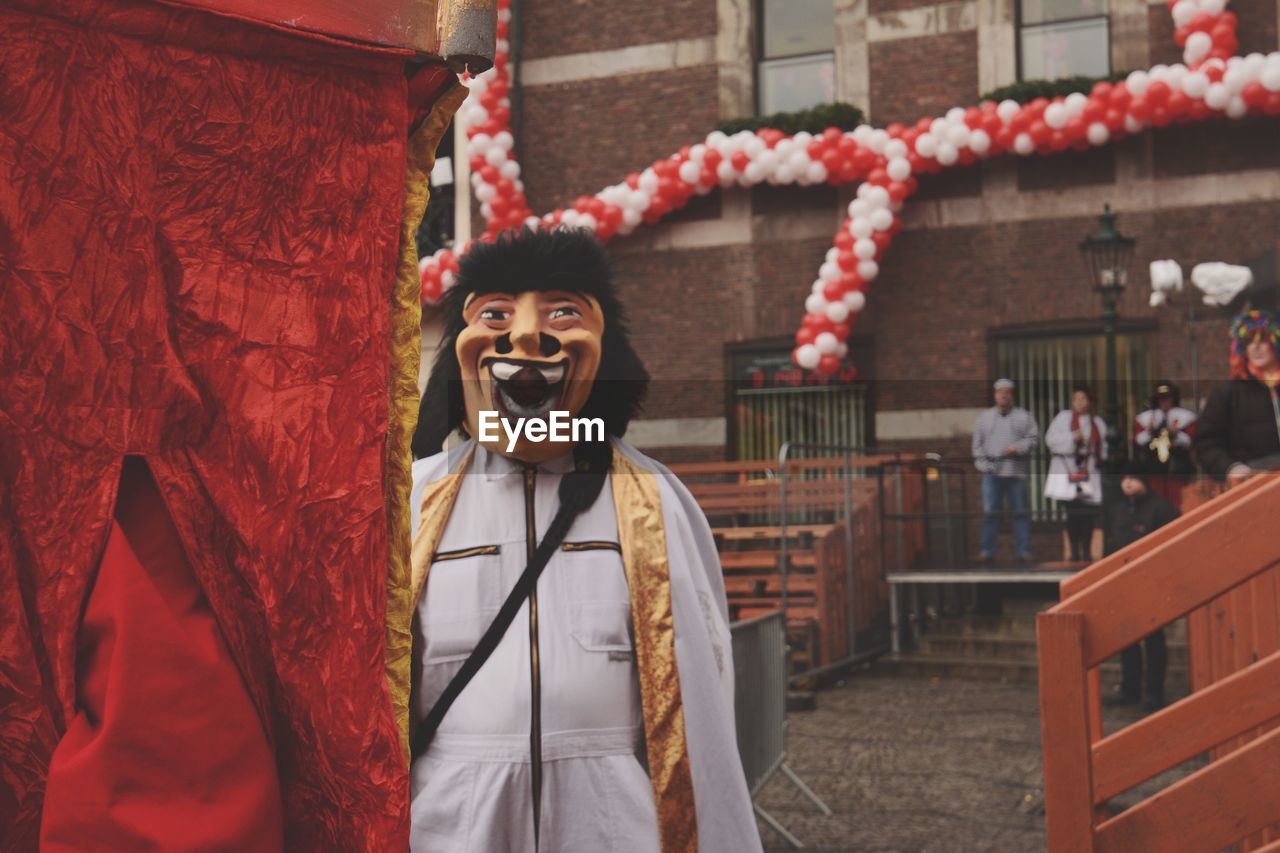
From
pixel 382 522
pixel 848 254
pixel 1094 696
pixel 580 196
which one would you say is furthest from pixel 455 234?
pixel 382 522

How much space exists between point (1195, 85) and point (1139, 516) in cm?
524

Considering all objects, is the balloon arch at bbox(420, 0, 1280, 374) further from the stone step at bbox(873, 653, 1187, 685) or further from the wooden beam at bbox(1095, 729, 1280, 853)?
the wooden beam at bbox(1095, 729, 1280, 853)

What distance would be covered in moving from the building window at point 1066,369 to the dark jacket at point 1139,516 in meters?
4.05

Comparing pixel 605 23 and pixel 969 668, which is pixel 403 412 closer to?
pixel 969 668

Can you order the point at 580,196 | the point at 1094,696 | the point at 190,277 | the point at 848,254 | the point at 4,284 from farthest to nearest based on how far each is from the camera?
the point at 580,196 → the point at 848,254 → the point at 1094,696 → the point at 190,277 → the point at 4,284

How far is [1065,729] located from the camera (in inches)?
108

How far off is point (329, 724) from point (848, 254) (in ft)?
37.8

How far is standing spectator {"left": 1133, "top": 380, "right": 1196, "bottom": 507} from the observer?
8.80 metres

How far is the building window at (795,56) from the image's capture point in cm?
1399

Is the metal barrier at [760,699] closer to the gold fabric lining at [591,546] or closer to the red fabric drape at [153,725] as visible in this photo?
the gold fabric lining at [591,546]

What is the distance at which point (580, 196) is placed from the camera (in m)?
14.3

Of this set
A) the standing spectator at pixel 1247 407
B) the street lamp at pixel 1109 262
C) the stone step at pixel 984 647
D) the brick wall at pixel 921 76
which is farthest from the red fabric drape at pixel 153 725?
the brick wall at pixel 921 76

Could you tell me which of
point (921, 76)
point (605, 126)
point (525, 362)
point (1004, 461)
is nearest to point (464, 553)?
point (525, 362)

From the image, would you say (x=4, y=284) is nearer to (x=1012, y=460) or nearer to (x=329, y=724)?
(x=329, y=724)
